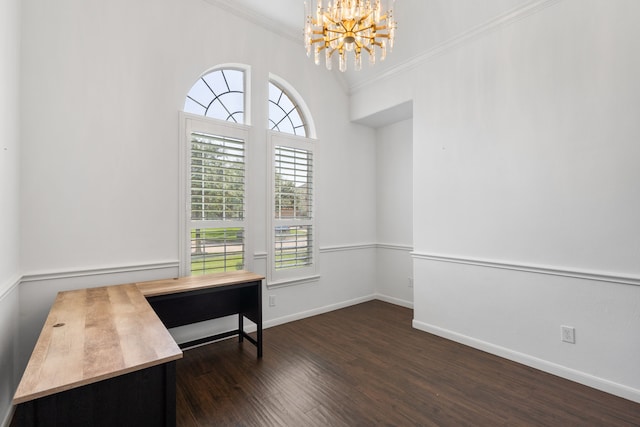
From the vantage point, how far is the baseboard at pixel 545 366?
222cm

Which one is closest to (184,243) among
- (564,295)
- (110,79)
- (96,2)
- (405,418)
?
(110,79)

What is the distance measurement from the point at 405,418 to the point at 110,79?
3.37 m

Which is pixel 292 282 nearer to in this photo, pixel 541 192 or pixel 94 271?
pixel 94 271

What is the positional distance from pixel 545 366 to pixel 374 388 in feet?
4.84

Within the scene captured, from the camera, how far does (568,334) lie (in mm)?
2480

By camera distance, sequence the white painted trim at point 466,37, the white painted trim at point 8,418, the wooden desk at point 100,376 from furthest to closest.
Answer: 1. the white painted trim at point 466,37
2. the white painted trim at point 8,418
3. the wooden desk at point 100,376

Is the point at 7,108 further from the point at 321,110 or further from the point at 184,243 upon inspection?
the point at 321,110

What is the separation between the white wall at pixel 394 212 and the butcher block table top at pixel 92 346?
11.0 feet

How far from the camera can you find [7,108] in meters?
1.90

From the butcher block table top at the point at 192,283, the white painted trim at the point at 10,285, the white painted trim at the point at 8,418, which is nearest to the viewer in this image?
the white painted trim at the point at 10,285

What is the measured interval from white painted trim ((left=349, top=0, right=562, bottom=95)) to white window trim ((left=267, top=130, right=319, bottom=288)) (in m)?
1.24

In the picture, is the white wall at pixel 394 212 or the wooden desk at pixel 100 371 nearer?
the wooden desk at pixel 100 371

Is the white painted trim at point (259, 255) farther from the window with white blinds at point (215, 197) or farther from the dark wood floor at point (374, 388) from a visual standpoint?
the dark wood floor at point (374, 388)

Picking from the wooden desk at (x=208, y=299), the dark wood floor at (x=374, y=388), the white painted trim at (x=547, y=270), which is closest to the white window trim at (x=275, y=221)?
the wooden desk at (x=208, y=299)
